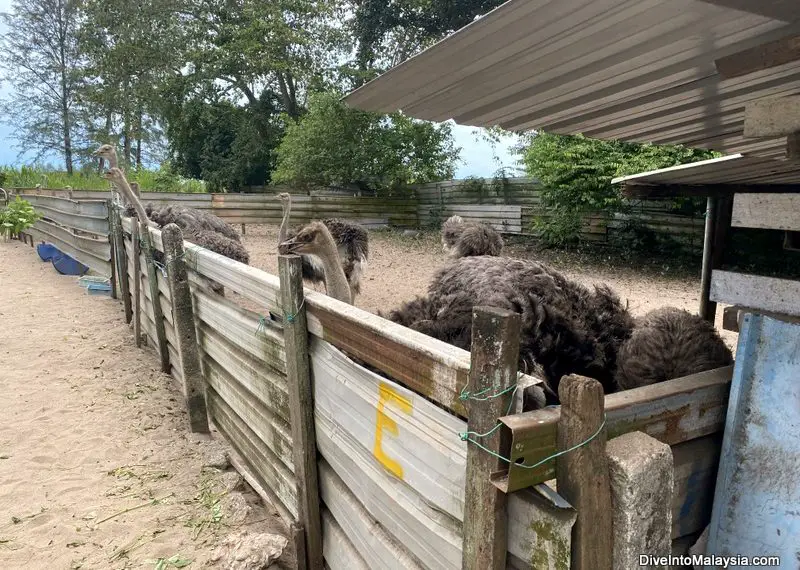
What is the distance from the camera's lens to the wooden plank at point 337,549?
192 centimetres

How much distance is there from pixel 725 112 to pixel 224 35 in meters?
18.9

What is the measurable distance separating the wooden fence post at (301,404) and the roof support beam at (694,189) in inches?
93.6

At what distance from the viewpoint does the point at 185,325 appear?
3652mm

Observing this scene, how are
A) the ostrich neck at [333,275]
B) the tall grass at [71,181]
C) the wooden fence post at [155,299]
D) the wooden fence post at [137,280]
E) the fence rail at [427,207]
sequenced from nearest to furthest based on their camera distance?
the ostrich neck at [333,275] < the wooden fence post at [155,299] < the wooden fence post at [137,280] < the fence rail at [427,207] < the tall grass at [71,181]

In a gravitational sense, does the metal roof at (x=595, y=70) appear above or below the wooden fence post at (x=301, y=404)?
above

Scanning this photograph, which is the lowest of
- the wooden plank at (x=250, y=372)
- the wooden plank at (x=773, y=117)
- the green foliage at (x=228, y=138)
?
the wooden plank at (x=250, y=372)

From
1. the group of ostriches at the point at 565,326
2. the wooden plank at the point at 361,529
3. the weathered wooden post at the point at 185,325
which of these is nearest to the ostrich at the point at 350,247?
the weathered wooden post at the point at 185,325

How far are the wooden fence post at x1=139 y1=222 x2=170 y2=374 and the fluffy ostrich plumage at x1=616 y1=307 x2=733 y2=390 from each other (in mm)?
3737

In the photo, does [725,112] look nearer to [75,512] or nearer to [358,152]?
[75,512]

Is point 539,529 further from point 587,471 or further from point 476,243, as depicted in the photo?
point 476,243

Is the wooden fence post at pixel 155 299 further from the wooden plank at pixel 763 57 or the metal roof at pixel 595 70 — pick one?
the wooden plank at pixel 763 57

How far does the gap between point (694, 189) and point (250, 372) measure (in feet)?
8.89

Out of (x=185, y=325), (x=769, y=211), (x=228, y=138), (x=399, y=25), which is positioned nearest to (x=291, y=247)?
(x=185, y=325)

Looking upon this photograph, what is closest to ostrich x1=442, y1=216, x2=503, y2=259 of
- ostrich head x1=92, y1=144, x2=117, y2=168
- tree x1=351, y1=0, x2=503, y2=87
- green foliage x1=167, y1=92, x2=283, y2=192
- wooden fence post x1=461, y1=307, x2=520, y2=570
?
wooden fence post x1=461, y1=307, x2=520, y2=570
